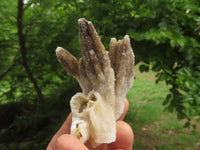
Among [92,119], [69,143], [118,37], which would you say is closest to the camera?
[69,143]

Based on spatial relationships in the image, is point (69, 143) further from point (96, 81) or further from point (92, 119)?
point (96, 81)

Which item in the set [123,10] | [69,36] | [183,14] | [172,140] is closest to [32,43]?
[69,36]

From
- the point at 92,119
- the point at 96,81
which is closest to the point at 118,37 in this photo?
the point at 96,81

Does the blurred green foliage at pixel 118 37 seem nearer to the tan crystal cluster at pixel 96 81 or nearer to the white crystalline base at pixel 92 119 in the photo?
the tan crystal cluster at pixel 96 81

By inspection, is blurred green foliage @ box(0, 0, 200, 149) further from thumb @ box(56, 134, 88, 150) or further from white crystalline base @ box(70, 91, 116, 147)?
thumb @ box(56, 134, 88, 150)

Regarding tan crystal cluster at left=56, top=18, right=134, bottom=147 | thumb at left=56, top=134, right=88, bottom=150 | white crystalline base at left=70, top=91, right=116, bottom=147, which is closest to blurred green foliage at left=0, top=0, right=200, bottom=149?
tan crystal cluster at left=56, top=18, right=134, bottom=147
